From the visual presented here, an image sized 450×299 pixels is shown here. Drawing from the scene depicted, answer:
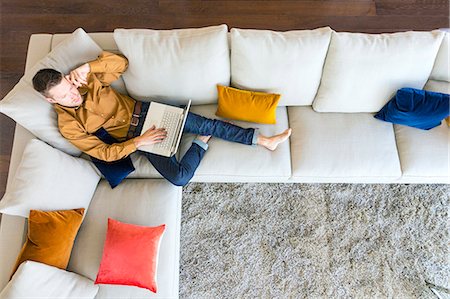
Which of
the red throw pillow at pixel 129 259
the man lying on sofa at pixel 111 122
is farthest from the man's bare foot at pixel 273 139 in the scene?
the red throw pillow at pixel 129 259

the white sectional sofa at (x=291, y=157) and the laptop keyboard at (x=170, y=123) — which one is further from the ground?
the laptop keyboard at (x=170, y=123)

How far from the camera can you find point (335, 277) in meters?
2.40

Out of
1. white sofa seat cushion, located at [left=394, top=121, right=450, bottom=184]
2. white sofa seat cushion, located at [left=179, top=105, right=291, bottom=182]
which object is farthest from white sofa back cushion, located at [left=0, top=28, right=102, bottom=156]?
white sofa seat cushion, located at [left=394, top=121, right=450, bottom=184]

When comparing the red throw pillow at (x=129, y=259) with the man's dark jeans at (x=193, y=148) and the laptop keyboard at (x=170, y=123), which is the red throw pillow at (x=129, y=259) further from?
the laptop keyboard at (x=170, y=123)

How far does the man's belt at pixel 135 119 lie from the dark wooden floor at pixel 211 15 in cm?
95

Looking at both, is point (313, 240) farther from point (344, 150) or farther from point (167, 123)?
point (167, 123)

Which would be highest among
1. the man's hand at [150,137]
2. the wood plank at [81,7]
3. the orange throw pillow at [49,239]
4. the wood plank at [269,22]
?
the wood plank at [81,7]

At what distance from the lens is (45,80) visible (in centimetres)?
185

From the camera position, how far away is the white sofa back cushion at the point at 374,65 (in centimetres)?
208

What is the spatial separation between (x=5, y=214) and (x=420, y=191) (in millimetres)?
2414

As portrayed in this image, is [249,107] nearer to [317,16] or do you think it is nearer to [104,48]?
[104,48]

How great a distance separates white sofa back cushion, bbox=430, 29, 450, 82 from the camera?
2.12 m

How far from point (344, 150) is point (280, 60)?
2.01ft

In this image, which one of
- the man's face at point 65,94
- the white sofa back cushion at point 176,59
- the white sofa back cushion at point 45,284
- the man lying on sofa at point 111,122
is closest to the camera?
the white sofa back cushion at point 45,284
